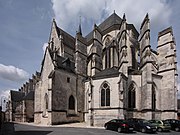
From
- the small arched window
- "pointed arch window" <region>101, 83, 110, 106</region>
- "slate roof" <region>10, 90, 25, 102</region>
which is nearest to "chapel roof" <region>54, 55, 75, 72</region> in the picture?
the small arched window

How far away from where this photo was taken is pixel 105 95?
22.5m

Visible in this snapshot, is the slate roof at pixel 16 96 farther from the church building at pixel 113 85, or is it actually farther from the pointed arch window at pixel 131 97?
the pointed arch window at pixel 131 97

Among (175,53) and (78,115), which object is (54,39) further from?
(175,53)

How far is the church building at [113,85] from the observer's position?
21.6 metres

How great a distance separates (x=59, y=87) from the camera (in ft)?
80.2

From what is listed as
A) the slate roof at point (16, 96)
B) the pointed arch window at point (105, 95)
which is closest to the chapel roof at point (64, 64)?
the pointed arch window at point (105, 95)

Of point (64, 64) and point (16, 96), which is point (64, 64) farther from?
point (16, 96)

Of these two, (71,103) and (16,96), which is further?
(16,96)

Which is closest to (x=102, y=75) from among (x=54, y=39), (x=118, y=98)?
(x=118, y=98)

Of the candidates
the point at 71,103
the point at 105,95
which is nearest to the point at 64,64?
the point at 71,103

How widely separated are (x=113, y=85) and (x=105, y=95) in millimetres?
1726

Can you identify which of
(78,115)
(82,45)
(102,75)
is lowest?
(78,115)

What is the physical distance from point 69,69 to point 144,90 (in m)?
11.2

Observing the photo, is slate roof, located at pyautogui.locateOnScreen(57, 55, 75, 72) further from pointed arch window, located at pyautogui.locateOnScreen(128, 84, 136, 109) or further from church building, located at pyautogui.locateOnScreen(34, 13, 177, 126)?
pointed arch window, located at pyautogui.locateOnScreen(128, 84, 136, 109)
